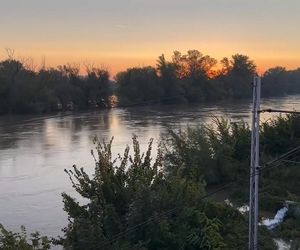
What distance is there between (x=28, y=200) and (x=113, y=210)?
701cm

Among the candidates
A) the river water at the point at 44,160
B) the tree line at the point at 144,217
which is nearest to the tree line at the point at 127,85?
the river water at the point at 44,160

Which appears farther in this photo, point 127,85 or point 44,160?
point 127,85

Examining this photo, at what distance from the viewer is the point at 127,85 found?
186 feet

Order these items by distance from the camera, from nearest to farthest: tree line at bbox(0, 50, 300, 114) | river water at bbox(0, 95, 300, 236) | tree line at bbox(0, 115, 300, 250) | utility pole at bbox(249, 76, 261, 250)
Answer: utility pole at bbox(249, 76, 261, 250), tree line at bbox(0, 115, 300, 250), river water at bbox(0, 95, 300, 236), tree line at bbox(0, 50, 300, 114)

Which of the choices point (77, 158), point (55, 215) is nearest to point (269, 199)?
point (55, 215)

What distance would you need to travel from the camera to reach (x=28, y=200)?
549 inches

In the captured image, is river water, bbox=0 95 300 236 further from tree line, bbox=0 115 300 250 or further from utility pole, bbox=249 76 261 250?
utility pole, bbox=249 76 261 250

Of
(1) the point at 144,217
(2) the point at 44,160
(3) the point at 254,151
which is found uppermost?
(3) the point at 254,151

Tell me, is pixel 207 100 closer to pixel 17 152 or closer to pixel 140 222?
pixel 17 152

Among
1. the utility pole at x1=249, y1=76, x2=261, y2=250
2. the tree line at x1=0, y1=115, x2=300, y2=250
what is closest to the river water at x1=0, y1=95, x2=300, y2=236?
the tree line at x1=0, y1=115, x2=300, y2=250

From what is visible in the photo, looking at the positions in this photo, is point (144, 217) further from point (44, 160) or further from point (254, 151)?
point (44, 160)

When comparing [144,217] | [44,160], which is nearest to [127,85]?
[44,160]

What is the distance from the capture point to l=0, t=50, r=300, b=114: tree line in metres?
48.9

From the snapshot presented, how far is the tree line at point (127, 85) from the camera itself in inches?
1926
